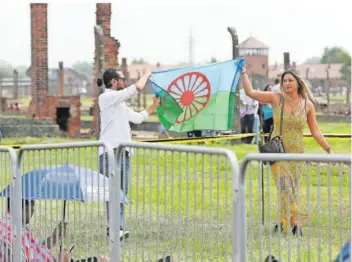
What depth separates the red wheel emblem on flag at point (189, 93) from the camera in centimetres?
1136

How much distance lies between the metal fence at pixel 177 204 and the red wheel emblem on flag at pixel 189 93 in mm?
4567

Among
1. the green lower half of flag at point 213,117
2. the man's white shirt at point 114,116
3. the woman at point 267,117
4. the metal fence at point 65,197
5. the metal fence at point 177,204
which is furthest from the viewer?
the woman at point 267,117

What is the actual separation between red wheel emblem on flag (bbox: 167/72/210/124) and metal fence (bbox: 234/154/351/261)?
5.22m

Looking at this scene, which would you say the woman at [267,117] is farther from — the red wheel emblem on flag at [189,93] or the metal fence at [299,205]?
the metal fence at [299,205]

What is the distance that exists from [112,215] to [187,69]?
16.3 feet

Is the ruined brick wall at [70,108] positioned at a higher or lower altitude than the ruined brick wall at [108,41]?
lower

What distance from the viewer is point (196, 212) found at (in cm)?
612

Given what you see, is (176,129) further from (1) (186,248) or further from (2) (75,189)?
(1) (186,248)

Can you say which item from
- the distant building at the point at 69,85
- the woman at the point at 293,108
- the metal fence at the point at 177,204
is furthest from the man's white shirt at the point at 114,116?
the distant building at the point at 69,85

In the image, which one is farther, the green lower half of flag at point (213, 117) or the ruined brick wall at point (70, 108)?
the ruined brick wall at point (70, 108)

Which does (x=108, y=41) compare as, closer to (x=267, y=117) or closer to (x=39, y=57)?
(x=39, y=57)

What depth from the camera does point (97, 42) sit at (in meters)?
21.1

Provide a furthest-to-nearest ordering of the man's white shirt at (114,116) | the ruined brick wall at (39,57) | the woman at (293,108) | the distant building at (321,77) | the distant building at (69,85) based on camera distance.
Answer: the distant building at (321,77) → the distant building at (69,85) → the ruined brick wall at (39,57) → the man's white shirt at (114,116) → the woman at (293,108)

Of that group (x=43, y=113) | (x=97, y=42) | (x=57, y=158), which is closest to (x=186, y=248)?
(x=57, y=158)
